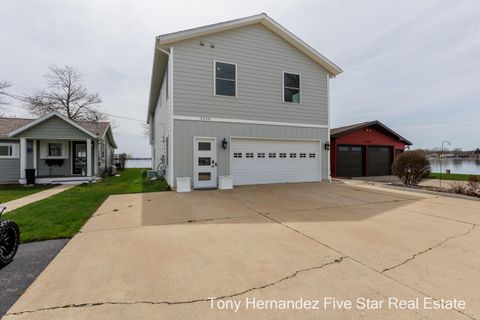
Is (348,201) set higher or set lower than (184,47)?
lower

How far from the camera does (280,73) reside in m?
10.7

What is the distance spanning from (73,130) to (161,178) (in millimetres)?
5217

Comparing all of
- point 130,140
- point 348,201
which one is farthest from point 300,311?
point 130,140

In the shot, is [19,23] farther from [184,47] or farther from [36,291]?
[36,291]

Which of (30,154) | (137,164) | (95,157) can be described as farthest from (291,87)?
(137,164)

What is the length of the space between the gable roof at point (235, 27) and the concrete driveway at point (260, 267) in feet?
21.7

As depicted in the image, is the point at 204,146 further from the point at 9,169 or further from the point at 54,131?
the point at 9,169

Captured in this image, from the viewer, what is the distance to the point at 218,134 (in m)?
9.48

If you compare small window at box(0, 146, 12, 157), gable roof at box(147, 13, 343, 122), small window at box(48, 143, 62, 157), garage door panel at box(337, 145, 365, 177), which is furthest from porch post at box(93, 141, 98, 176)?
garage door panel at box(337, 145, 365, 177)

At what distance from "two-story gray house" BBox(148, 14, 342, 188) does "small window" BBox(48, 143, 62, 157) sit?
7.13 m

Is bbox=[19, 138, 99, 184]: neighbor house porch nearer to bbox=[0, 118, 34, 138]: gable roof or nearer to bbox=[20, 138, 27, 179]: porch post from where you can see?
bbox=[20, 138, 27, 179]: porch post

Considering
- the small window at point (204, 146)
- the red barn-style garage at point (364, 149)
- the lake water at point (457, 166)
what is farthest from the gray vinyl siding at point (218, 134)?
the lake water at point (457, 166)

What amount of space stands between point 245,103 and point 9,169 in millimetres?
13223

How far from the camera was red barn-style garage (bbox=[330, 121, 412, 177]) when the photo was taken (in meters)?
14.9
